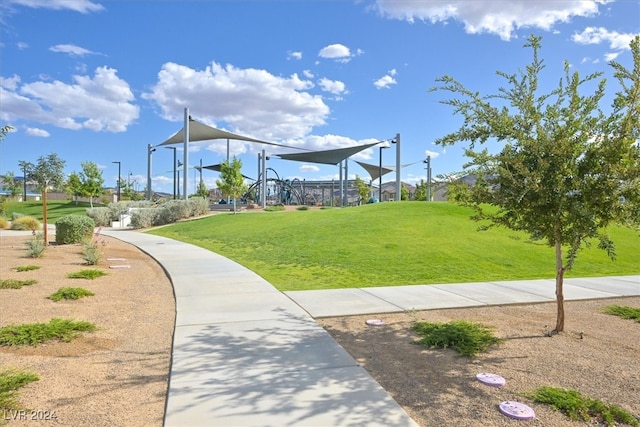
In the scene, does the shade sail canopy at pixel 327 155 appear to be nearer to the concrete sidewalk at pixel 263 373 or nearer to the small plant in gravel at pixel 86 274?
the small plant in gravel at pixel 86 274

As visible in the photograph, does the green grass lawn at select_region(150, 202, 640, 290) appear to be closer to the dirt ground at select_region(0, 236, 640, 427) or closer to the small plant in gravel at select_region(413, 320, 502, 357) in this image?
the dirt ground at select_region(0, 236, 640, 427)

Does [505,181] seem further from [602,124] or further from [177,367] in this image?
[177,367]

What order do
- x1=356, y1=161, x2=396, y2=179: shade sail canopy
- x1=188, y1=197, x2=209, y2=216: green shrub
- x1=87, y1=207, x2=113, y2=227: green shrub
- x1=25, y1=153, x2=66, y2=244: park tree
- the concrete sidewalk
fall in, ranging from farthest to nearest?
1. x1=25, y1=153, x2=66, y2=244: park tree
2. x1=356, y1=161, x2=396, y2=179: shade sail canopy
3. x1=188, y1=197, x2=209, y2=216: green shrub
4. x1=87, y1=207, x2=113, y2=227: green shrub
5. the concrete sidewalk

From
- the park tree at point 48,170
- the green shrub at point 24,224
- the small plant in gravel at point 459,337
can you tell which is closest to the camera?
the small plant in gravel at point 459,337

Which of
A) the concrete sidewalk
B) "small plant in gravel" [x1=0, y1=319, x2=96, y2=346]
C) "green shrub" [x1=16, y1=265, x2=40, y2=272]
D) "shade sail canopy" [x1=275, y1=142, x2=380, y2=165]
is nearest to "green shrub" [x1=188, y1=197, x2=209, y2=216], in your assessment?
"green shrub" [x1=16, y1=265, x2=40, y2=272]

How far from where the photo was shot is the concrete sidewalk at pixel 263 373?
325 cm

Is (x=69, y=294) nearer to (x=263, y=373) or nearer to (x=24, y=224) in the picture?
(x=263, y=373)

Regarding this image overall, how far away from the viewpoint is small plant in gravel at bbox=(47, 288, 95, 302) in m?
7.03

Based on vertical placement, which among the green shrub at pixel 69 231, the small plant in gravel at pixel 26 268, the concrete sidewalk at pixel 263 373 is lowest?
the concrete sidewalk at pixel 263 373

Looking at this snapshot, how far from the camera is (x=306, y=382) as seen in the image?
12.6 ft

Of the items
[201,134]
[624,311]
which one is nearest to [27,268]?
[624,311]

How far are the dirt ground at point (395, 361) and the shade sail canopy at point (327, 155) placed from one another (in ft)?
125

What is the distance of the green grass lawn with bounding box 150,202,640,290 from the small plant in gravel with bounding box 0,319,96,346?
3.75m

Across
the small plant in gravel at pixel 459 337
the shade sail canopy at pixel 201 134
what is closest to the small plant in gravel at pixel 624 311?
the small plant in gravel at pixel 459 337
